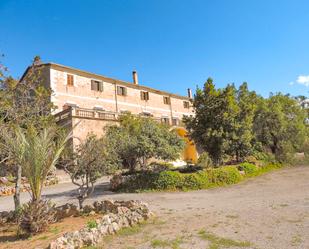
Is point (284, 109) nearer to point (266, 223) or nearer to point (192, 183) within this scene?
point (192, 183)

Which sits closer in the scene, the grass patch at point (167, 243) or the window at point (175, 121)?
the grass patch at point (167, 243)

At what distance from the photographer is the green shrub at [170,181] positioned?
44.6 ft

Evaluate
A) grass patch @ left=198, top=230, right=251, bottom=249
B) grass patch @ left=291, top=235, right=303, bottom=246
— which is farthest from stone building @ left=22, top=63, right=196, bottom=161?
grass patch @ left=291, top=235, right=303, bottom=246

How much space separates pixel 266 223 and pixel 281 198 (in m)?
3.79

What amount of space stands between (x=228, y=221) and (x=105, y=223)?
342cm

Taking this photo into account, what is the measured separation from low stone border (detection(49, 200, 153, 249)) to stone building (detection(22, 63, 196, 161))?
11.5m

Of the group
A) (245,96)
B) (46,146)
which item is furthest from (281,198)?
(245,96)

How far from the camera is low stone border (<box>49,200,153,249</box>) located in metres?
5.54

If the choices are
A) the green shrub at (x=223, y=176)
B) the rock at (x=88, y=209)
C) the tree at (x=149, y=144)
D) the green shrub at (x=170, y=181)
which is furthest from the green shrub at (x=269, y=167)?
the rock at (x=88, y=209)

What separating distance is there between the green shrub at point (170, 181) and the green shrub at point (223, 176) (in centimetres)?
186

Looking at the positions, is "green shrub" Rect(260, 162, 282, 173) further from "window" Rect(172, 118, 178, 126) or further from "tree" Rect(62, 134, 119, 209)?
"window" Rect(172, 118, 178, 126)

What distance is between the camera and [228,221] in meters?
7.20

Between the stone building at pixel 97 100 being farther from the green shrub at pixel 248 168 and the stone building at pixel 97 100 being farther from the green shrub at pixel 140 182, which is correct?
the green shrub at pixel 248 168

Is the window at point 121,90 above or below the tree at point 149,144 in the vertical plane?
above
